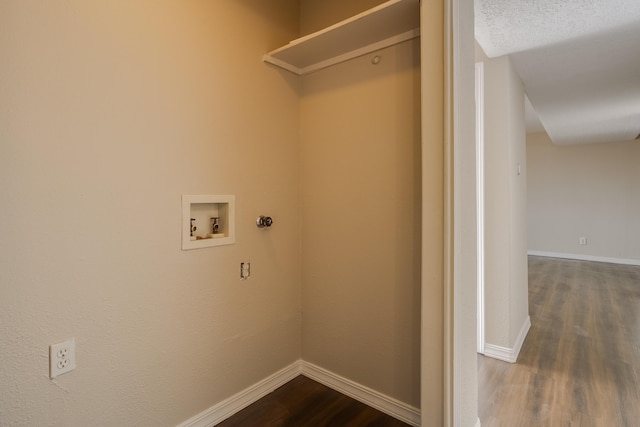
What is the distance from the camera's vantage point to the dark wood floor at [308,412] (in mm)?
1749

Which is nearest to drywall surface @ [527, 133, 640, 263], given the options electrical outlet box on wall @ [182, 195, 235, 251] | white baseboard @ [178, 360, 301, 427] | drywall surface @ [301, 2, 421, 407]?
drywall surface @ [301, 2, 421, 407]

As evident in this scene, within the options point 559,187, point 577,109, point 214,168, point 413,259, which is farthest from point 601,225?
point 214,168

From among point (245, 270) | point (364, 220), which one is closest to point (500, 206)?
point (364, 220)

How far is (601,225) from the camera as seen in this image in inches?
249

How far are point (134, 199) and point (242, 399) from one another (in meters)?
1.29

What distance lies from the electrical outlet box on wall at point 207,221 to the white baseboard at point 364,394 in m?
1.09

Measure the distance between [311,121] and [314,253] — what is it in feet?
2.95

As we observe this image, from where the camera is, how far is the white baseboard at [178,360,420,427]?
1.73 metres

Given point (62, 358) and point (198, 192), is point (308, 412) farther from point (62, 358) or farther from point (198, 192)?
point (198, 192)

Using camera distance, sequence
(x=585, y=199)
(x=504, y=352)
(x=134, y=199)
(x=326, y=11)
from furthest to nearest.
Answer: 1. (x=585, y=199)
2. (x=504, y=352)
3. (x=326, y=11)
4. (x=134, y=199)

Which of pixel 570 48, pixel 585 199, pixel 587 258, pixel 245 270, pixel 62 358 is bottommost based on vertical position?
pixel 587 258

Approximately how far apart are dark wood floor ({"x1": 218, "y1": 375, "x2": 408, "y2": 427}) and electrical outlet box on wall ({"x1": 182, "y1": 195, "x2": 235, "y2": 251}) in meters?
0.99

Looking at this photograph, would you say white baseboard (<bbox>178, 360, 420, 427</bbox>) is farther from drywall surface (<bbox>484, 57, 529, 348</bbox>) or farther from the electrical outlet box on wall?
drywall surface (<bbox>484, 57, 529, 348</bbox>)

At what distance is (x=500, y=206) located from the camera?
251cm
